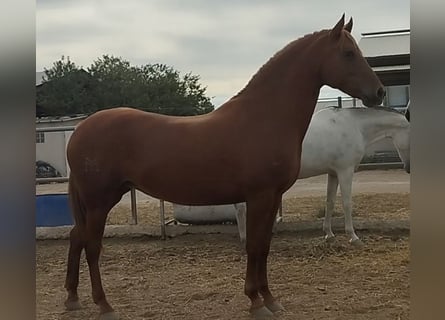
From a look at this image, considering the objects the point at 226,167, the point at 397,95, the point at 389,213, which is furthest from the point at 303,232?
the point at 226,167

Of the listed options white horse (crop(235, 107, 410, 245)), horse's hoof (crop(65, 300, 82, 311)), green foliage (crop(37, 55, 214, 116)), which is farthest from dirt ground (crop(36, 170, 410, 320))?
green foliage (crop(37, 55, 214, 116))

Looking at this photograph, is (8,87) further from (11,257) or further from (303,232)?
(303,232)

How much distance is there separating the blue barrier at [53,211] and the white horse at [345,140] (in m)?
1.25

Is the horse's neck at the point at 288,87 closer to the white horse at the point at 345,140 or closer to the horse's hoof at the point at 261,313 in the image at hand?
the horse's hoof at the point at 261,313

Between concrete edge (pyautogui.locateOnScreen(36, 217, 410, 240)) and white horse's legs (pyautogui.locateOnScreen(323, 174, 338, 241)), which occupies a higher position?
white horse's legs (pyautogui.locateOnScreen(323, 174, 338, 241))

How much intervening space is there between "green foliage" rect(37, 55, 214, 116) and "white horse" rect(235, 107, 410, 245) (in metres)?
0.76

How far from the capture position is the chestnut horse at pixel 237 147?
1928 millimetres

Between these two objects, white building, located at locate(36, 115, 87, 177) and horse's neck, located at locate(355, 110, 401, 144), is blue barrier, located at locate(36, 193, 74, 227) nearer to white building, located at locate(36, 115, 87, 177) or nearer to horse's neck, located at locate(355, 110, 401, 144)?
white building, located at locate(36, 115, 87, 177)

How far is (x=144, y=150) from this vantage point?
2010 mm

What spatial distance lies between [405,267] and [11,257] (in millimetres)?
2485

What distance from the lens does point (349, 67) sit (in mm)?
1944

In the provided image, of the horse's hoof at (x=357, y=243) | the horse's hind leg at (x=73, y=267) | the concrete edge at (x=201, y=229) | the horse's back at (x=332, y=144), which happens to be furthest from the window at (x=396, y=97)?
the horse's hind leg at (x=73, y=267)

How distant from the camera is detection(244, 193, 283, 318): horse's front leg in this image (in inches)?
76.7

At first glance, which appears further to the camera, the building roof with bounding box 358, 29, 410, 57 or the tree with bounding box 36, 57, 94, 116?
the tree with bounding box 36, 57, 94, 116
